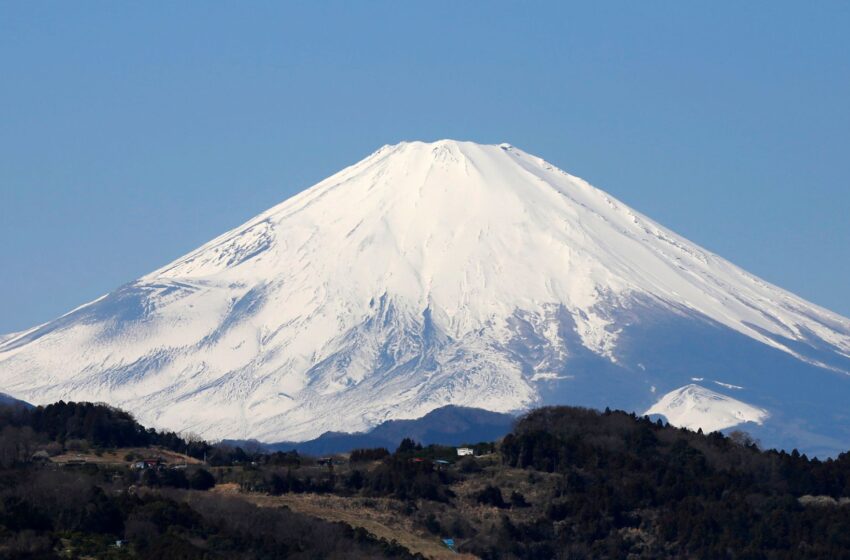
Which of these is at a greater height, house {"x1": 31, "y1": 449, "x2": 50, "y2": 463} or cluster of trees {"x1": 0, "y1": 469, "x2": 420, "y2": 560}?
house {"x1": 31, "y1": 449, "x2": 50, "y2": 463}

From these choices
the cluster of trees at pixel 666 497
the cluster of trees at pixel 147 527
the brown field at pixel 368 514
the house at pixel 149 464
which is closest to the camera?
the cluster of trees at pixel 147 527

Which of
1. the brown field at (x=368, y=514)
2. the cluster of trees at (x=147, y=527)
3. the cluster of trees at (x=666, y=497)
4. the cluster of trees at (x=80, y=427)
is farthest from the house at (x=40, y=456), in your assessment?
the cluster of trees at (x=666, y=497)

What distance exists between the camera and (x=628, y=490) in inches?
3558

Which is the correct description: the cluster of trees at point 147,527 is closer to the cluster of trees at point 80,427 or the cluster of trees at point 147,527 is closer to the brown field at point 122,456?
the brown field at point 122,456

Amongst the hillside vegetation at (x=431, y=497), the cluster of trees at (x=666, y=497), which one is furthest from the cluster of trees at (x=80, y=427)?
the cluster of trees at (x=666, y=497)

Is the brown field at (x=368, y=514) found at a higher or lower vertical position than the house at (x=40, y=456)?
lower

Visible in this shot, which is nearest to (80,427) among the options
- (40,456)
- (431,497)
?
Answer: (40,456)

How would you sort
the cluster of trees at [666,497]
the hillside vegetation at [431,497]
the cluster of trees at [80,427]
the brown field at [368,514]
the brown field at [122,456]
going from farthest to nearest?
the cluster of trees at [80,427] < the brown field at [122,456] < the cluster of trees at [666,497] < the brown field at [368,514] < the hillside vegetation at [431,497]

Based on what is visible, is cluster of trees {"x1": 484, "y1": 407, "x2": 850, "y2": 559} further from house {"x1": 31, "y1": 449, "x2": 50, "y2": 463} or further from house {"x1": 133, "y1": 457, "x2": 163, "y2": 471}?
house {"x1": 31, "y1": 449, "x2": 50, "y2": 463}

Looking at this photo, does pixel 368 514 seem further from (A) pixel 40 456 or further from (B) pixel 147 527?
(A) pixel 40 456

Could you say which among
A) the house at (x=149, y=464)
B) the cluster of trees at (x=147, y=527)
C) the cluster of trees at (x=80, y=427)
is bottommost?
the cluster of trees at (x=147, y=527)

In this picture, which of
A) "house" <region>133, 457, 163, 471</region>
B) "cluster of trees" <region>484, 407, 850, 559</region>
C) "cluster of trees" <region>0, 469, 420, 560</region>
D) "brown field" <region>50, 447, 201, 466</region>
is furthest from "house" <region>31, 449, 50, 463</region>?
"cluster of trees" <region>484, 407, 850, 559</region>

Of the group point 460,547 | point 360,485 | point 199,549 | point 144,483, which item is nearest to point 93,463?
point 144,483

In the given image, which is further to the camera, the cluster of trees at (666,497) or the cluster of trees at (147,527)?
the cluster of trees at (666,497)
